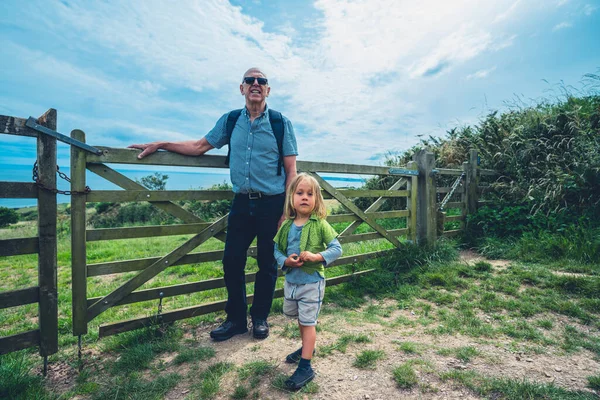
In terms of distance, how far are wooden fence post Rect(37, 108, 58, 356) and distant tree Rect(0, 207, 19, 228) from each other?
979 cm

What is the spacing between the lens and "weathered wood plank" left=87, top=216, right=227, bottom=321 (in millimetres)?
3234

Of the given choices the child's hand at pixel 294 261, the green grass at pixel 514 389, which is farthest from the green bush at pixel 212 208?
the green grass at pixel 514 389

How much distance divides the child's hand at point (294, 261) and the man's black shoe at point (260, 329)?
1156 mm

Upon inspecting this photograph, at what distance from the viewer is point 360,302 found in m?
4.44

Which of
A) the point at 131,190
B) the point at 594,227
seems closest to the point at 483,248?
the point at 594,227

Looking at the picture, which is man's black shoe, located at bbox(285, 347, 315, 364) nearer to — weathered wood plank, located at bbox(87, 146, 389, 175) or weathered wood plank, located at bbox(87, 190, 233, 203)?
weathered wood plank, located at bbox(87, 190, 233, 203)

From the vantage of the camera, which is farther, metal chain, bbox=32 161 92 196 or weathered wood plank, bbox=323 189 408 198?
weathered wood plank, bbox=323 189 408 198

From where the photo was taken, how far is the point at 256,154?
3.35 meters

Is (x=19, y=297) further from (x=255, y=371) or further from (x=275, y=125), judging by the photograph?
(x=275, y=125)

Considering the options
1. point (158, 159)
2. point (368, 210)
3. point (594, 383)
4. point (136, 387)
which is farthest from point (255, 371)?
point (368, 210)

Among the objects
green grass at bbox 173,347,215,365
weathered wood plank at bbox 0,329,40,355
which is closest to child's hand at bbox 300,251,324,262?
green grass at bbox 173,347,215,365

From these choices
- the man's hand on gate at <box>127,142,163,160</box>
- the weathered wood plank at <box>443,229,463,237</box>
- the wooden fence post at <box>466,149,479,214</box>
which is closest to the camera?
the man's hand on gate at <box>127,142,163,160</box>

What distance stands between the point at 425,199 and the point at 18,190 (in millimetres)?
5703

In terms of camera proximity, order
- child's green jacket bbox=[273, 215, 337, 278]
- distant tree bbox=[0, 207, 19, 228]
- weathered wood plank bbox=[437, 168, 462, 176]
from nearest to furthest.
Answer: child's green jacket bbox=[273, 215, 337, 278] → weathered wood plank bbox=[437, 168, 462, 176] → distant tree bbox=[0, 207, 19, 228]
